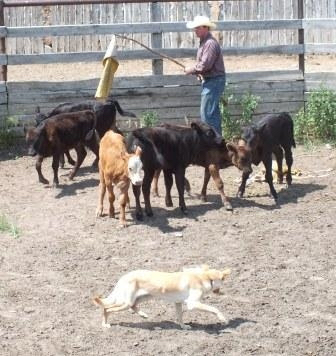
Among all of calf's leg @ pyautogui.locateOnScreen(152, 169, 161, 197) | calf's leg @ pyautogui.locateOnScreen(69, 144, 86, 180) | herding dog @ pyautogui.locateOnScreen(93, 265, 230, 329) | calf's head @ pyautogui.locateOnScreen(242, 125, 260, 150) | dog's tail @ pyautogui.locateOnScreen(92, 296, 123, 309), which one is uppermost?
calf's head @ pyautogui.locateOnScreen(242, 125, 260, 150)

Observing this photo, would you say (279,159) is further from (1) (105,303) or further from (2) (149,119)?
(1) (105,303)

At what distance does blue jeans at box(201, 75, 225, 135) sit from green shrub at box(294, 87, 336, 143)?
6.02 feet

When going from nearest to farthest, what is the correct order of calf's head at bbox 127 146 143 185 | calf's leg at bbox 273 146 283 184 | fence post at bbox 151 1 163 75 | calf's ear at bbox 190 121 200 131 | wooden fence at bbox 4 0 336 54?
calf's head at bbox 127 146 143 185 < calf's ear at bbox 190 121 200 131 < calf's leg at bbox 273 146 283 184 < fence post at bbox 151 1 163 75 < wooden fence at bbox 4 0 336 54

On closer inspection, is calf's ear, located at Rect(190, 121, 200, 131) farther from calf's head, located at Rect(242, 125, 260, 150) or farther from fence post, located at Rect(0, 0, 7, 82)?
fence post, located at Rect(0, 0, 7, 82)

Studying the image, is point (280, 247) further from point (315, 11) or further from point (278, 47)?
point (315, 11)

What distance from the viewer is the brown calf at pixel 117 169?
1103 centimetres

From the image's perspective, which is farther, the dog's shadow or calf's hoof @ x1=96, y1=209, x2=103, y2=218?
calf's hoof @ x1=96, y1=209, x2=103, y2=218

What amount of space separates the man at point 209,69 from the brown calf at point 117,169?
7.55 ft

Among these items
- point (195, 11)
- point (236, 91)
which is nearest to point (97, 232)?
point (236, 91)

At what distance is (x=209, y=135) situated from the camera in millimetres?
12273

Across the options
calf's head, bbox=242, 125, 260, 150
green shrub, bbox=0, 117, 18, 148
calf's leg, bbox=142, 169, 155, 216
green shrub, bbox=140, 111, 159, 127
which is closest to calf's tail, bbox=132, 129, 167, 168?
calf's leg, bbox=142, 169, 155, 216

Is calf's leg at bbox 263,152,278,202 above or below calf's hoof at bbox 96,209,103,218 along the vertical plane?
above

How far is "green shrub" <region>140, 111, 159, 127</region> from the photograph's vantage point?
50.1 feet

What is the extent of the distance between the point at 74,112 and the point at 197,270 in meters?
5.80
